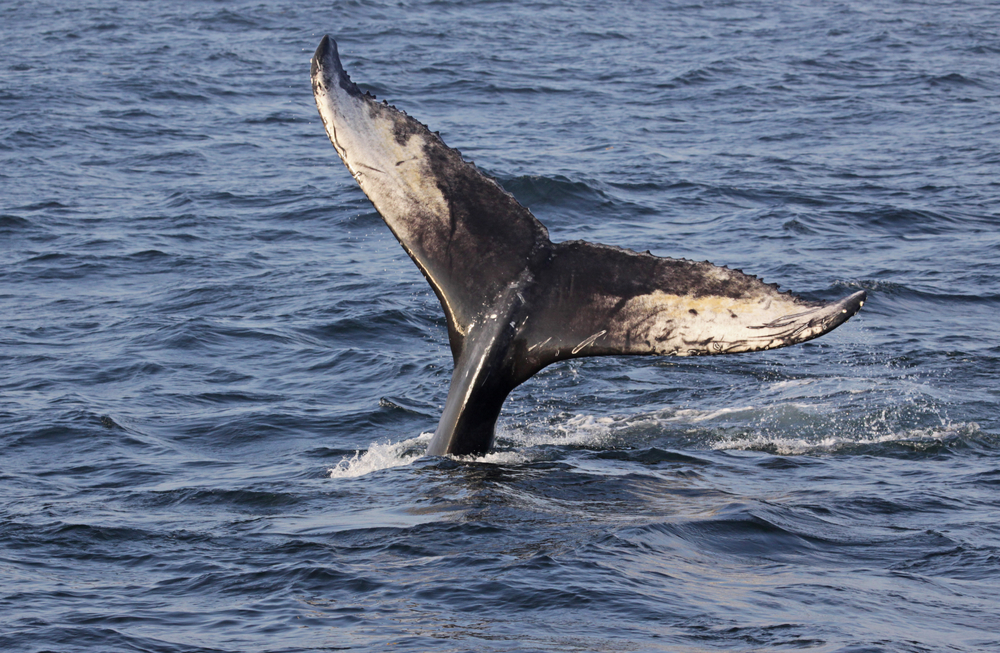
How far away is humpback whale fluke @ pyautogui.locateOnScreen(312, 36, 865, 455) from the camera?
6344 mm

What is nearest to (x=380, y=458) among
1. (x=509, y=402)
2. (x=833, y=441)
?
(x=509, y=402)

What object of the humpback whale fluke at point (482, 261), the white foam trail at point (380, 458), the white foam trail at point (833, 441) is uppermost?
the humpback whale fluke at point (482, 261)

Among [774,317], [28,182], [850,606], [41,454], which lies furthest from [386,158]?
[28,182]

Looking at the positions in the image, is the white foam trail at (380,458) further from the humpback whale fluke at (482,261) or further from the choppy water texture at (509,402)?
the humpback whale fluke at (482,261)

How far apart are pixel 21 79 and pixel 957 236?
16.5m

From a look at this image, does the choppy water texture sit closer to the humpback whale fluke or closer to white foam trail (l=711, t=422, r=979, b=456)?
white foam trail (l=711, t=422, r=979, b=456)

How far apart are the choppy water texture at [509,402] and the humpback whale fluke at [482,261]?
2.47ft

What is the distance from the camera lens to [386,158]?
650cm

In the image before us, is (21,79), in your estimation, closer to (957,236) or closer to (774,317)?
(957,236)

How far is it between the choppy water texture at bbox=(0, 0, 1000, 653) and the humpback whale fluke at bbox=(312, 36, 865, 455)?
75cm

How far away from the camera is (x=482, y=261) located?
21.7 feet

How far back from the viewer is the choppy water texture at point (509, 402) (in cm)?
564

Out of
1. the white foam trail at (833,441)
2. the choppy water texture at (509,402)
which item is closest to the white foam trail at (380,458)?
the choppy water texture at (509,402)

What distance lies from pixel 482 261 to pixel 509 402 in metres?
3.28
